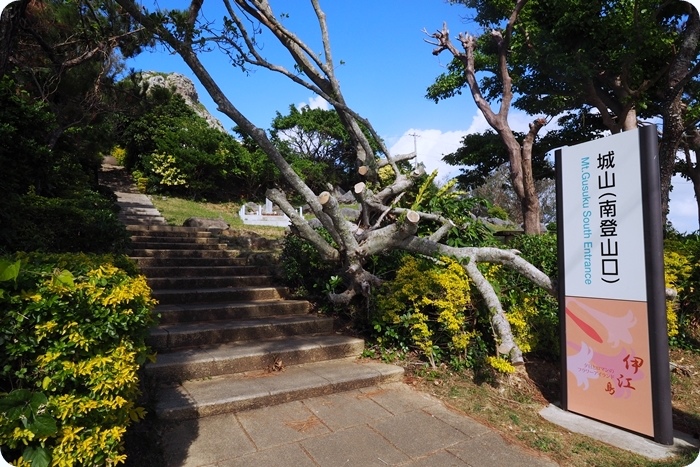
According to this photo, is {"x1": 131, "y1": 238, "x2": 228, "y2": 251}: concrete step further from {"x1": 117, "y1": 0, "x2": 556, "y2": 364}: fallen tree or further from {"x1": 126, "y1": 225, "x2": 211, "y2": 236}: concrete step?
{"x1": 117, "y1": 0, "x2": 556, "y2": 364}: fallen tree

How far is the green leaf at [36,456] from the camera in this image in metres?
1.78

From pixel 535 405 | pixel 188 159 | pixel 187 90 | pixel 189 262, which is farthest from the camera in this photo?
pixel 187 90

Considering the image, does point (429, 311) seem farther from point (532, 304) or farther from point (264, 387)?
point (264, 387)

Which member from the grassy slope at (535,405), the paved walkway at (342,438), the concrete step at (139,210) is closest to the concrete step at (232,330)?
the paved walkway at (342,438)

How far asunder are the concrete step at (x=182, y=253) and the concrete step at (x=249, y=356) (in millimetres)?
3206

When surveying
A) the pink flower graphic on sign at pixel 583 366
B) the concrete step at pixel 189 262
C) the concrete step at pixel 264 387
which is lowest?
the concrete step at pixel 264 387

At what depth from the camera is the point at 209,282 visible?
5.74m

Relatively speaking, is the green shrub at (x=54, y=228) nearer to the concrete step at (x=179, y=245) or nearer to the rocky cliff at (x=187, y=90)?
the concrete step at (x=179, y=245)

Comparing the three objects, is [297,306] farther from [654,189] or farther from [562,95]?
[562,95]

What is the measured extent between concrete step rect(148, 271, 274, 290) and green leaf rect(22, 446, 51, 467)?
3.74 meters

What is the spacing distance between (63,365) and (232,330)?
234 centimetres

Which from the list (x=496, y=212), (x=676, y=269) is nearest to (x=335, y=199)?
(x=676, y=269)

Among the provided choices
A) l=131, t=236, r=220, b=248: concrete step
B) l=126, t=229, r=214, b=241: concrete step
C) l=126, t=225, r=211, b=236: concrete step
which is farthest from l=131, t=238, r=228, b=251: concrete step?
l=126, t=225, r=211, b=236: concrete step

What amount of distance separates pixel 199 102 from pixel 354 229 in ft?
116
